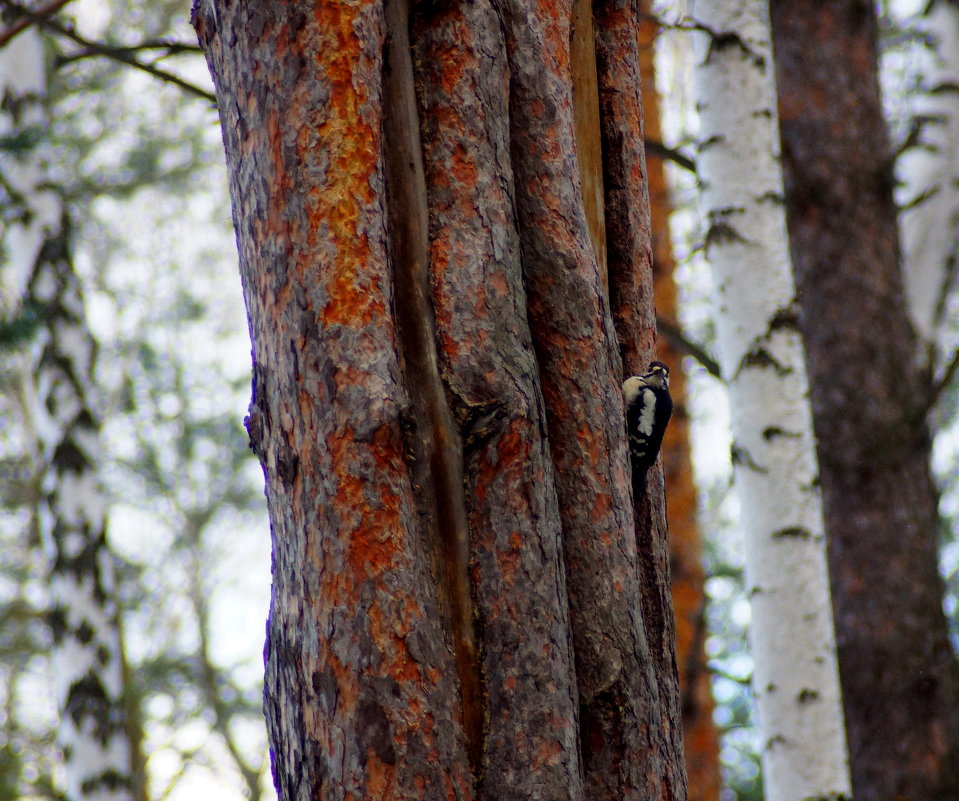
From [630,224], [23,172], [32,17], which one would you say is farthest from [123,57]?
[23,172]

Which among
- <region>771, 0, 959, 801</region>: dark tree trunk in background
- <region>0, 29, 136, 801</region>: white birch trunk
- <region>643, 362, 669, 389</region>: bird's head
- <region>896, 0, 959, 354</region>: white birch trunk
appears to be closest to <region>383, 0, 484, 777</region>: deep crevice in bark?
<region>643, 362, 669, 389</region>: bird's head

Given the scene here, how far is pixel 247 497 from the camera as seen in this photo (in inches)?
520

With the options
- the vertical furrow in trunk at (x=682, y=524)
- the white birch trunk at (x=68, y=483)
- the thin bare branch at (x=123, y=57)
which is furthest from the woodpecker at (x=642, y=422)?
the white birch trunk at (x=68, y=483)

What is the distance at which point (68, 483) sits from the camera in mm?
5793

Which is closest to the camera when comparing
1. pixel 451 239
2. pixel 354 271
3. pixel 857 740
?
pixel 354 271

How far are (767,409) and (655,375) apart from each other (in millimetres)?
1523

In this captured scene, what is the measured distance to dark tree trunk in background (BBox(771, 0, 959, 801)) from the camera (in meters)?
4.29

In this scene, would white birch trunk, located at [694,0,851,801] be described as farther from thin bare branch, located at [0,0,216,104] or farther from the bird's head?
thin bare branch, located at [0,0,216,104]

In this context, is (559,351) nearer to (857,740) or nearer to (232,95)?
(232,95)

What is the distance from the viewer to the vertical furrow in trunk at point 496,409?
159cm

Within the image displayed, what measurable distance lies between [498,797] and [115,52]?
275cm

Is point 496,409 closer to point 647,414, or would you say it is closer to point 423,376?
point 423,376

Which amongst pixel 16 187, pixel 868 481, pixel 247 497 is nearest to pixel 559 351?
pixel 868 481

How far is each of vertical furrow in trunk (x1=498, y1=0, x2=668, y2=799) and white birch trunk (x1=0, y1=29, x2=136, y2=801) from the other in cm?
424
